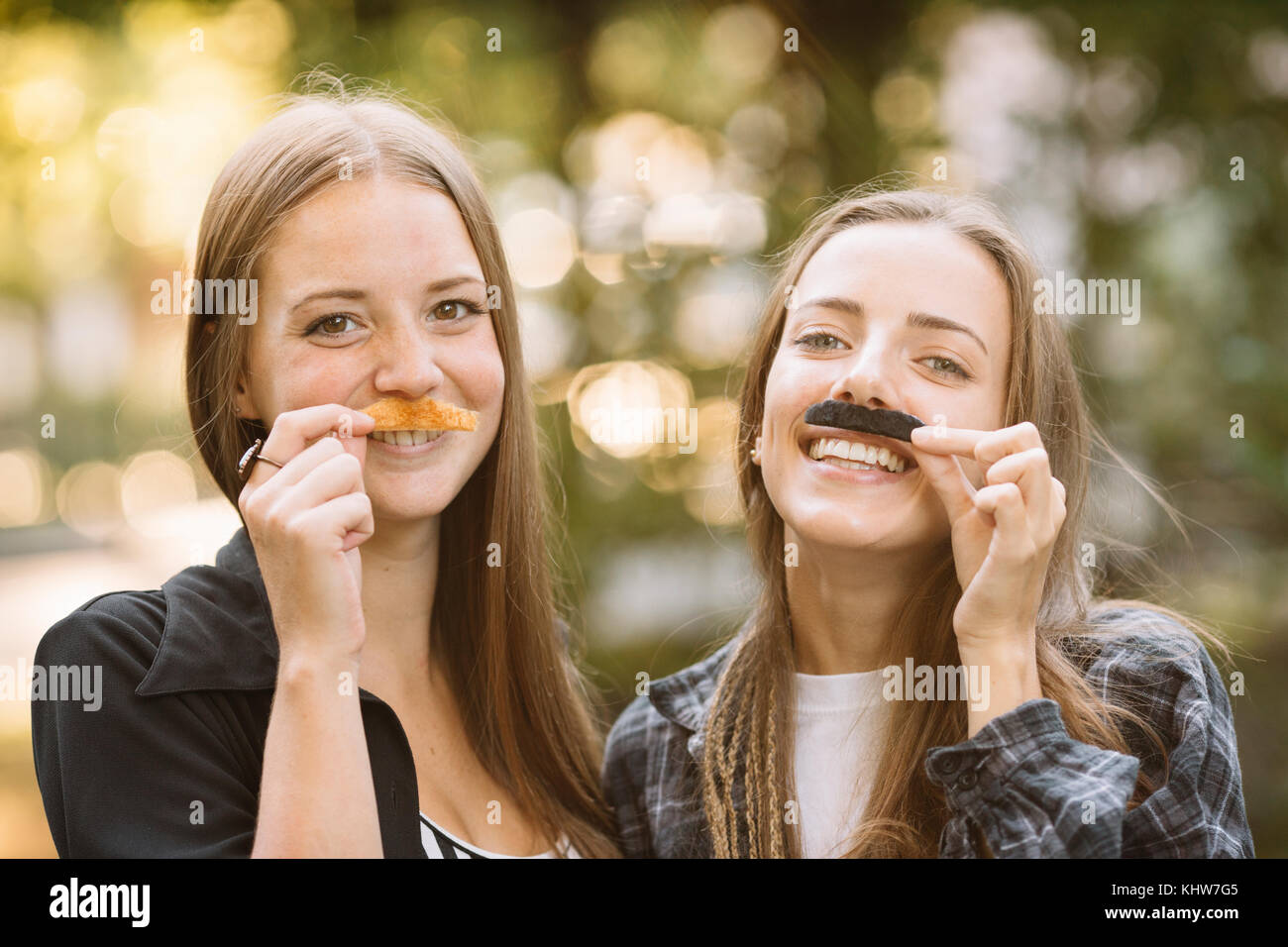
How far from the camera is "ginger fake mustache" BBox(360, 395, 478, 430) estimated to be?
2.03m

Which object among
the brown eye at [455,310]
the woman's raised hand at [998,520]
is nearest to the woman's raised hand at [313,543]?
the brown eye at [455,310]

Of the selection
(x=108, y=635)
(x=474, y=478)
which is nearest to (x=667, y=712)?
(x=474, y=478)

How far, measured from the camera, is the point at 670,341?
13.0 ft

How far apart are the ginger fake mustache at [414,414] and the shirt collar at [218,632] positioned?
37 cm

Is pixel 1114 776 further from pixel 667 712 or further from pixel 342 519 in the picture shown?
pixel 342 519

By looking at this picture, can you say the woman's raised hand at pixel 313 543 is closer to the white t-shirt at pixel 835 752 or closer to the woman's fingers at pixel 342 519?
the woman's fingers at pixel 342 519

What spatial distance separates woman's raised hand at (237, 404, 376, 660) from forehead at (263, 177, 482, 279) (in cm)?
40

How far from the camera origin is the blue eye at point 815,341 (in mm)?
2186

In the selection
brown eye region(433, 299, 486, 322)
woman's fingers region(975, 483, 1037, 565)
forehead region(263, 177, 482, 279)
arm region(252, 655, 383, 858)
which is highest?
forehead region(263, 177, 482, 279)

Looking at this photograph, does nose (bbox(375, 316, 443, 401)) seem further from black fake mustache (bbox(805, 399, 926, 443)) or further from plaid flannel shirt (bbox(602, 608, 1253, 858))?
plaid flannel shirt (bbox(602, 608, 1253, 858))

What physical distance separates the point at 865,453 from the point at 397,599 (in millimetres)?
1037

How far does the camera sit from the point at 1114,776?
177 centimetres

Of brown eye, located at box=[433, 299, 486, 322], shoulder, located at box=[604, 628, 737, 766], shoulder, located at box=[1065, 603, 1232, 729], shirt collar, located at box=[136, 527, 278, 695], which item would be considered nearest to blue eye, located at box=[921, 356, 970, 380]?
shoulder, located at box=[1065, 603, 1232, 729]
